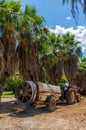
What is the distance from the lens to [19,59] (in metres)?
20.8

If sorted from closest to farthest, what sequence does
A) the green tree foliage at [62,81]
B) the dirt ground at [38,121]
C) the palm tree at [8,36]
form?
the dirt ground at [38,121]
the palm tree at [8,36]
the green tree foliage at [62,81]

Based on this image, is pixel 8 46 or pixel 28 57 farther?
pixel 28 57

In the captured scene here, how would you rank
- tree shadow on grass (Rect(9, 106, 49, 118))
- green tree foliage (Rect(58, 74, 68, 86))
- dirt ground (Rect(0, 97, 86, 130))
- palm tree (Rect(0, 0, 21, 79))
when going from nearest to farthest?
dirt ground (Rect(0, 97, 86, 130)), tree shadow on grass (Rect(9, 106, 49, 118)), palm tree (Rect(0, 0, 21, 79)), green tree foliage (Rect(58, 74, 68, 86))

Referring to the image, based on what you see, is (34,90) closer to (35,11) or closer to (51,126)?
(51,126)

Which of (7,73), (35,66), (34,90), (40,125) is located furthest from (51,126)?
(35,66)

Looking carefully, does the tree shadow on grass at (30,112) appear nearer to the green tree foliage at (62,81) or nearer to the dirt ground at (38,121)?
the dirt ground at (38,121)

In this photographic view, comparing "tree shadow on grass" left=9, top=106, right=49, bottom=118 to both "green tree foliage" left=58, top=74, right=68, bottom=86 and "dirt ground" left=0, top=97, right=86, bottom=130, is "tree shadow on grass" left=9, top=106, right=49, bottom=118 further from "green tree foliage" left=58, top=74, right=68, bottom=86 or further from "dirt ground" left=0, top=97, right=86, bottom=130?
"green tree foliage" left=58, top=74, right=68, bottom=86

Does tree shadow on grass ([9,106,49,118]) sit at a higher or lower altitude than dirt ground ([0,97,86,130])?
higher

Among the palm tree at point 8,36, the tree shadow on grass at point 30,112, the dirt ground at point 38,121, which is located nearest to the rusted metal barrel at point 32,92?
the tree shadow on grass at point 30,112

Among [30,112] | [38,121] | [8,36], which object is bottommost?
[38,121]

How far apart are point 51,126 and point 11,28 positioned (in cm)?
866

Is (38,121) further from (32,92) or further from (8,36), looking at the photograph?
(8,36)

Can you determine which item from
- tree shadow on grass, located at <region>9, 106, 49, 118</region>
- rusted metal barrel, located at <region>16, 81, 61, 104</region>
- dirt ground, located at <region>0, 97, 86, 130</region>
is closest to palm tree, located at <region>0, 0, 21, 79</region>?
rusted metal barrel, located at <region>16, 81, 61, 104</region>

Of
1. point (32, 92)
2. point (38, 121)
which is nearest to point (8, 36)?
point (32, 92)
